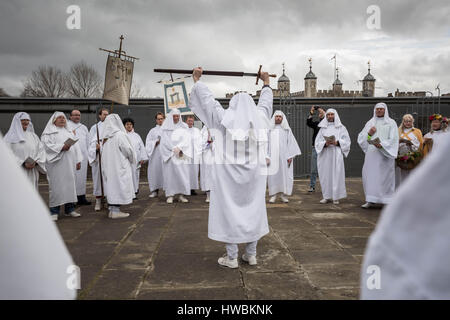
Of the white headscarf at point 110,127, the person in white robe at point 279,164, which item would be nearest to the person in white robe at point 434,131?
the person in white robe at point 279,164

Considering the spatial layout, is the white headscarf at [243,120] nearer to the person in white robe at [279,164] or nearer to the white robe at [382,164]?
the person in white robe at [279,164]

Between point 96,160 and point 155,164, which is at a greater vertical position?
point 96,160

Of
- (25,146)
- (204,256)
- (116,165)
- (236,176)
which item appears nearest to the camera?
(236,176)

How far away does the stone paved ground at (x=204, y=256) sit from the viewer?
11.7 feet

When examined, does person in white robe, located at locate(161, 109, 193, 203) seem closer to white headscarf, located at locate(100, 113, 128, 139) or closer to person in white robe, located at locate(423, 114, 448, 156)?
white headscarf, located at locate(100, 113, 128, 139)

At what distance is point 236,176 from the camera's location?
4.20 meters

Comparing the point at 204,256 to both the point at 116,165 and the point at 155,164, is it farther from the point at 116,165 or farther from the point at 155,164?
the point at 155,164

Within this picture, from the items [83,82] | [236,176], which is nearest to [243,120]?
[236,176]

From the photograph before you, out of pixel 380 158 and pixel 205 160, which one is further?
pixel 205 160

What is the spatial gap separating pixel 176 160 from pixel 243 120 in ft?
16.7

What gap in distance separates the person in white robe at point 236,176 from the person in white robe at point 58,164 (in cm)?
382

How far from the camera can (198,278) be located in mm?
3883

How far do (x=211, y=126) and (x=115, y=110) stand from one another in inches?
459
